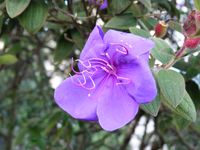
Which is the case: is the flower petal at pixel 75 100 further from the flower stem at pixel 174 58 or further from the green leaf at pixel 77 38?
the green leaf at pixel 77 38

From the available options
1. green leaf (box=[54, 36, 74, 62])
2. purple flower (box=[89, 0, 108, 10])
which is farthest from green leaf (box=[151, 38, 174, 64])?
green leaf (box=[54, 36, 74, 62])

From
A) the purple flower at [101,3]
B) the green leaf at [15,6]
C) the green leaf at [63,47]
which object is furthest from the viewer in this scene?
the green leaf at [63,47]

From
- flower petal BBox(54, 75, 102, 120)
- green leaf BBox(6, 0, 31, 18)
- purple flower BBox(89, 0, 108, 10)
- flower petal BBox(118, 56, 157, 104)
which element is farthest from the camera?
purple flower BBox(89, 0, 108, 10)

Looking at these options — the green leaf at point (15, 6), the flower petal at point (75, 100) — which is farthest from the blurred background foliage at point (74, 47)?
the flower petal at point (75, 100)

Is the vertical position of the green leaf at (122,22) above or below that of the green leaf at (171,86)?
below

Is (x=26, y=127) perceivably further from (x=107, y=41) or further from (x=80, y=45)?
(x=107, y=41)

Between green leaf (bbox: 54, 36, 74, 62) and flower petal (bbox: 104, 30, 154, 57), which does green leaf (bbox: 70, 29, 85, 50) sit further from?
flower petal (bbox: 104, 30, 154, 57)
